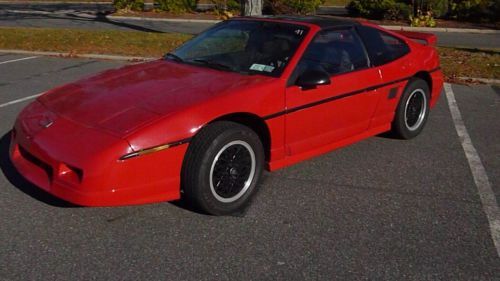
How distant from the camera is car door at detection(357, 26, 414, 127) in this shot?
477cm

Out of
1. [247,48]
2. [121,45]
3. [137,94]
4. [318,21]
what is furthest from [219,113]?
[121,45]

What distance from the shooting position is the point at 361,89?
450cm

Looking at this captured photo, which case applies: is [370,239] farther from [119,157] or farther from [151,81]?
[151,81]

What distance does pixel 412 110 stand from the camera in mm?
5352

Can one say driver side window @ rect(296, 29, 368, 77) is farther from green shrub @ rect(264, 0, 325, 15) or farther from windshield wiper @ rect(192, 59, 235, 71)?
green shrub @ rect(264, 0, 325, 15)

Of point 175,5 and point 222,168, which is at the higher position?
point 175,5

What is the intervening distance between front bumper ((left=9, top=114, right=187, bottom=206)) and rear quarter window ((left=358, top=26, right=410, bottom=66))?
87.9 inches

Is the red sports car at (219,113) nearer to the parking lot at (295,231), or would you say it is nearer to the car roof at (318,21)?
the car roof at (318,21)

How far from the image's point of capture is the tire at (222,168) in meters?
3.37

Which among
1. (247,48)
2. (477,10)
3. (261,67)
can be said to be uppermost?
(477,10)

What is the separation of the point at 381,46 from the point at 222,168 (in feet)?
7.29

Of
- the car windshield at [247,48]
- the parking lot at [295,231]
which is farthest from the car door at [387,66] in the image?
the car windshield at [247,48]

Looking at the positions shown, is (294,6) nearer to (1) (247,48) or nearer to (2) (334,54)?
(2) (334,54)

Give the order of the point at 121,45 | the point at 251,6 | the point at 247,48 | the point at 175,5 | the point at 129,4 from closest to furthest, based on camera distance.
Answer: the point at 247,48
the point at 251,6
the point at 121,45
the point at 175,5
the point at 129,4
